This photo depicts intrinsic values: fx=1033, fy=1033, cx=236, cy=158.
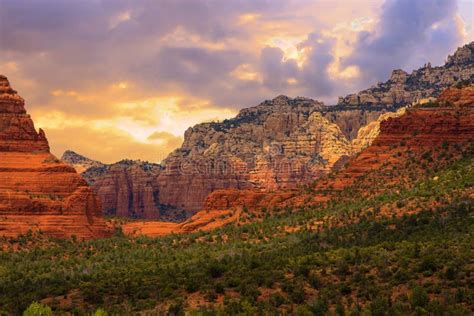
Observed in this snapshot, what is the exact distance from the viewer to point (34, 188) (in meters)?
149

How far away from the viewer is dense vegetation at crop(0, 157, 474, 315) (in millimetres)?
74375

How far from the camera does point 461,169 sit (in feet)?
388

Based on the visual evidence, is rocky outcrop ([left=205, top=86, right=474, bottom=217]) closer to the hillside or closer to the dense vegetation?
the hillside

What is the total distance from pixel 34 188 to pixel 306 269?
7521 cm

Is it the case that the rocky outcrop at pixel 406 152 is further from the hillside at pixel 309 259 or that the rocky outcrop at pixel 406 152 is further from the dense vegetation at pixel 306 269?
the dense vegetation at pixel 306 269

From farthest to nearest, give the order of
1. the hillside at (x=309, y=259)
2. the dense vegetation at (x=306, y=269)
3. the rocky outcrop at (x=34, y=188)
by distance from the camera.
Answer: the rocky outcrop at (x=34, y=188) < the hillside at (x=309, y=259) < the dense vegetation at (x=306, y=269)

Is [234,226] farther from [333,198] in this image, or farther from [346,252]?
[346,252]

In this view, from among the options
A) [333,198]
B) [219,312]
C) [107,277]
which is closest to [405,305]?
[219,312]

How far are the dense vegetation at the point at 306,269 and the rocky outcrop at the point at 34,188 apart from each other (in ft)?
47.4

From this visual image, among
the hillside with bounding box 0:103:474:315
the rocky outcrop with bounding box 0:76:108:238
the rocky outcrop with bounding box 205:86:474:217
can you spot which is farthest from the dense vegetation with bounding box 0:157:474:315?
the rocky outcrop with bounding box 0:76:108:238

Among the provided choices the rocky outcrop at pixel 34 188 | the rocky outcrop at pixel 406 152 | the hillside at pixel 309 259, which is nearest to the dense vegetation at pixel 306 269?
the hillside at pixel 309 259

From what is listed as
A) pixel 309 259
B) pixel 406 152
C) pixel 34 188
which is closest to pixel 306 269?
pixel 309 259

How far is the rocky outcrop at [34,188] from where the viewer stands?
142m

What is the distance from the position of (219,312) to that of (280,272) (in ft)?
49.2
